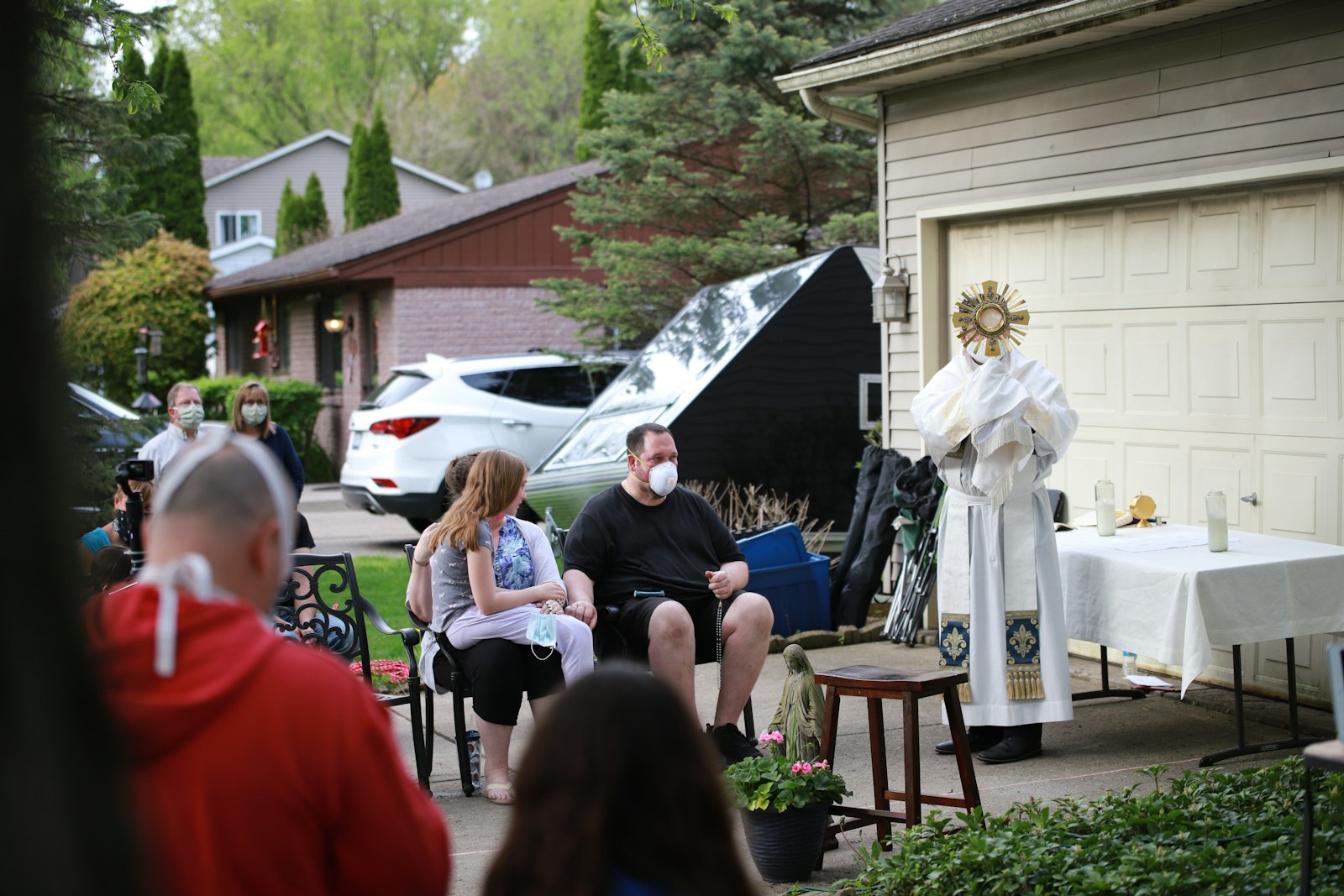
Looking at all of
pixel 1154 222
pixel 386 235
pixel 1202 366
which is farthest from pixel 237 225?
pixel 1202 366

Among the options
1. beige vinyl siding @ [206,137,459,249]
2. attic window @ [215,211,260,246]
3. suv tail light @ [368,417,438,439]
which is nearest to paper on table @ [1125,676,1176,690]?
suv tail light @ [368,417,438,439]

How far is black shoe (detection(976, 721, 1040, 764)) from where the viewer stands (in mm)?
5836

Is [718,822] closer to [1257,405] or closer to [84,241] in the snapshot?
[1257,405]

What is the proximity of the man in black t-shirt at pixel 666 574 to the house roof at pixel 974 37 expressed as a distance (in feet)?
10.2

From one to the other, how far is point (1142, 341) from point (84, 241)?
7.44m

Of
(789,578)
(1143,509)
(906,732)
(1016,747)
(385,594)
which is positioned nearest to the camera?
(906,732)

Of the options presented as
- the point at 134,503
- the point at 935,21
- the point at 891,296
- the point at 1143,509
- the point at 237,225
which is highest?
the point at 237,225

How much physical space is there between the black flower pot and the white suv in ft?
27.8

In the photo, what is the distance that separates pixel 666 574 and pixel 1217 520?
92.3 inches

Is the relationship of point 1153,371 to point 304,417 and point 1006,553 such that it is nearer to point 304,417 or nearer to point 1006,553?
point 1006,553

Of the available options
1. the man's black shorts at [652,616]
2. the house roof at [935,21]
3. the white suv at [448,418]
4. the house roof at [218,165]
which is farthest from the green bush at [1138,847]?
the house roof at [218,165]

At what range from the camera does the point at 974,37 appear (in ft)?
24.9

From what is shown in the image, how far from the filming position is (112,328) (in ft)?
88.0

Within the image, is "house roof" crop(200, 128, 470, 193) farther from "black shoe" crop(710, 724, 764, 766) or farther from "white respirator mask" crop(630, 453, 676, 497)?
"black shoe" crop(710, 724, 764, 766)
